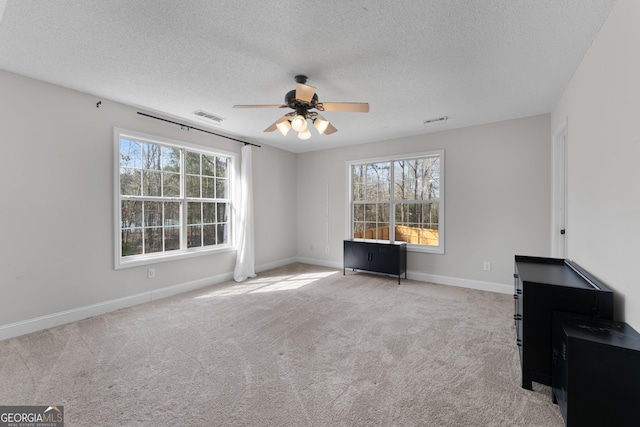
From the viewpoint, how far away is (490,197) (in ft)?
13.5

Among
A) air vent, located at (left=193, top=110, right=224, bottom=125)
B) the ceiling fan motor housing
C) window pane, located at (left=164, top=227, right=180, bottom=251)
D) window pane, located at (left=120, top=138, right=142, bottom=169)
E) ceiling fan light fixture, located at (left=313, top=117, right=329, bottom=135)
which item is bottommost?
window pane, located at (left=164, top=227, right=180, bottom=251)

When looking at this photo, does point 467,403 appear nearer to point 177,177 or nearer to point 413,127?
point 413,127

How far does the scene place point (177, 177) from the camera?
411 centimetres

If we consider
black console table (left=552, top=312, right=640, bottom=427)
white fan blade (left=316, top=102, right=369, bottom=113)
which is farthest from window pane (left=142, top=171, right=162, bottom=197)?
black console table (left=552, top=312, right=640, bottom=427)

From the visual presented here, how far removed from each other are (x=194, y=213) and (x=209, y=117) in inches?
59.6

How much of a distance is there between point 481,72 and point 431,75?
1.51ft

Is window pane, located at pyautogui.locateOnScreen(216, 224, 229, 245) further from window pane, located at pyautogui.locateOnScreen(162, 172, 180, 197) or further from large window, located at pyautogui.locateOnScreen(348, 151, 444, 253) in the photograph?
large window, located at pyautogui.locateOnScreen(348, 151, 444, 253)

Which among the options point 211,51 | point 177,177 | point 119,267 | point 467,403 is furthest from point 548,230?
point 119,267

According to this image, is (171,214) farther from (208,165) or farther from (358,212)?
(358,212)

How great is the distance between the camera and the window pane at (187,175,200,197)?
4246mm

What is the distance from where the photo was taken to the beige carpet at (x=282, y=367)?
1.69 metres

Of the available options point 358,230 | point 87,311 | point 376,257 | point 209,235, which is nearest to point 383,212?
point 358,230

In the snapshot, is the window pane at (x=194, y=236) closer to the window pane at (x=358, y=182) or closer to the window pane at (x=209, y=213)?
the window pane at (x=209, y=213)

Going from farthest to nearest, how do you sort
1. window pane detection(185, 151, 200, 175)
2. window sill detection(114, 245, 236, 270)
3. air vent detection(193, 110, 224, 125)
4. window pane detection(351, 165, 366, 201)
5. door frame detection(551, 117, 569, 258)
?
window pane detection(351, 165, 366, 201) → window pane detection(185, 151, 200, 175) → air vent detection(193, 110, 224, 125) → window sill detection(114, 245, 236, 270) → door frame detection(551, 117, 569, 258)
